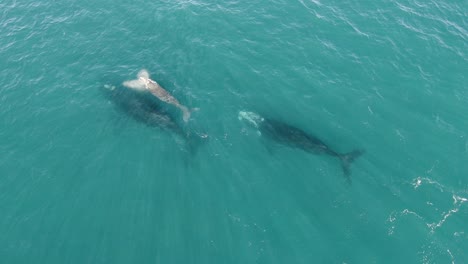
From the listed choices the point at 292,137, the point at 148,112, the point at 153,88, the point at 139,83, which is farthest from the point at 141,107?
the point at 292,137

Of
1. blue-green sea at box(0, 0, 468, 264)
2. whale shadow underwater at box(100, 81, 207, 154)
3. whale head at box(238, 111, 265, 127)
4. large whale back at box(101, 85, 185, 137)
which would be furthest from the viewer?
large whale back at box(101, 85, 185, 137)

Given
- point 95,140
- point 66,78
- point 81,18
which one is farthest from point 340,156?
point 81,18

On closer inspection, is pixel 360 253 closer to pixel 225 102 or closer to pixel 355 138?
pixel 355 138

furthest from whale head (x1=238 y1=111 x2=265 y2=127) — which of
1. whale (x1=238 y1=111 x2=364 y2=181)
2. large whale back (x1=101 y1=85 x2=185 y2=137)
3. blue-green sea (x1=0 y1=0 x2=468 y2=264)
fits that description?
large whale back (x1=101 y1=85 x2=185 y2=137)

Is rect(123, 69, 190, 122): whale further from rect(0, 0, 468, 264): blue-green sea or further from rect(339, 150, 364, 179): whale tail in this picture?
rect(339, 150, 364, 179): whale tail

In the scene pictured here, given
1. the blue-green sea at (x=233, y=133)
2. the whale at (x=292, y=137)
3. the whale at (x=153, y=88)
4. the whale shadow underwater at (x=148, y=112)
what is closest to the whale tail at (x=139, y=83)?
the whale at (x=153, y=88)

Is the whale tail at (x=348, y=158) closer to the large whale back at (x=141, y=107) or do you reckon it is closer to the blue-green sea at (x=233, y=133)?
the blue-green sea at (x=233, y=133)
